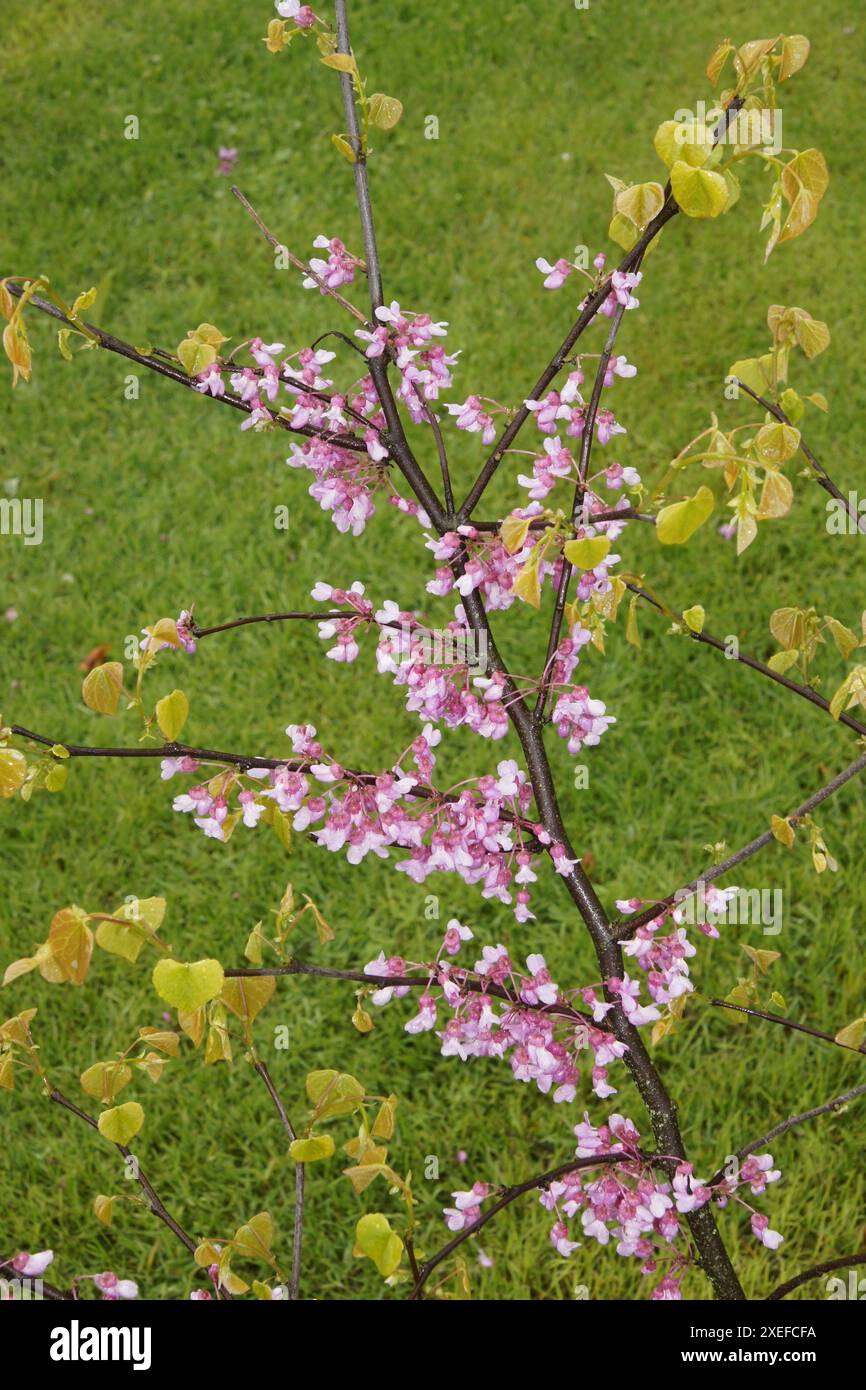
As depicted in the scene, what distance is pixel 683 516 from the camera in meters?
1.10

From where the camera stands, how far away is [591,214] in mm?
5195

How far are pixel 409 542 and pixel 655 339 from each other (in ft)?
4.34

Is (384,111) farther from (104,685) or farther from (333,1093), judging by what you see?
(333,1093)

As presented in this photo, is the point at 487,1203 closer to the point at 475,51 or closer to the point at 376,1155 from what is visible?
the point at 376,1155

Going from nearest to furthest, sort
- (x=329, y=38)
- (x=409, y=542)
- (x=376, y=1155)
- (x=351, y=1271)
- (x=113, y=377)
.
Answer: (x=376, y=1155) → (x=329, y=38) → (x=351, y=1271) → (x=409, y=542) → (x=113, y=377)

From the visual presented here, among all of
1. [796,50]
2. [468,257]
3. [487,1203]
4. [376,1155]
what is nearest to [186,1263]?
[487,1203]

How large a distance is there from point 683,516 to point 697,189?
31 cm

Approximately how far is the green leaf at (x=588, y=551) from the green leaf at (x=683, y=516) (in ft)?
0.19

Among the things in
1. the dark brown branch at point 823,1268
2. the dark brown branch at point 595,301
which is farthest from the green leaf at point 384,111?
the dark brown branch at point 823,1268

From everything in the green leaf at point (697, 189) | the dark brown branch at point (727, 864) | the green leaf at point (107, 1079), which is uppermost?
the green leaf at point (697, 189)

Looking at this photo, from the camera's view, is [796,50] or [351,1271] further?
[351,1271]

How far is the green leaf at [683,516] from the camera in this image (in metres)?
1.09

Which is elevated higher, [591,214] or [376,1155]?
[591,214]

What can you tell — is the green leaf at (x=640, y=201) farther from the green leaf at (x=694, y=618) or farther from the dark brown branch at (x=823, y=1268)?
the dark brown branch at (x=823, y=1268)
